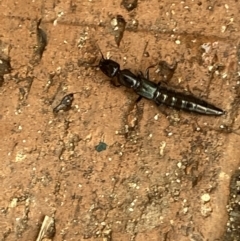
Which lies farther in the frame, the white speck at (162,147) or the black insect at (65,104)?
the black insect at (65,104)

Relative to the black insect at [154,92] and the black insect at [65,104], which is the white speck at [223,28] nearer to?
the black insect at [154,92]

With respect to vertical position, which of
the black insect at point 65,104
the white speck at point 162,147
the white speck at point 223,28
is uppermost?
the white speck at point 223,28

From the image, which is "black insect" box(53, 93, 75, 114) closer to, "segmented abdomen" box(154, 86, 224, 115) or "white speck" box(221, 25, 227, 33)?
"segmented abdomen" box(154, 86, 224, 115)

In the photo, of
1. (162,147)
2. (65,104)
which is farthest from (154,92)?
(65,104)

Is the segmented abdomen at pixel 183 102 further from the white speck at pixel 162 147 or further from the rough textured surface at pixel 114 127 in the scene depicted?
the white speck at pixel 162 147

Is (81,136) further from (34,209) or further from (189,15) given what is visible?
(189,15)

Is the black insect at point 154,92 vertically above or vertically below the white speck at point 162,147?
above

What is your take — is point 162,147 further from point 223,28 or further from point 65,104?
point 223,28

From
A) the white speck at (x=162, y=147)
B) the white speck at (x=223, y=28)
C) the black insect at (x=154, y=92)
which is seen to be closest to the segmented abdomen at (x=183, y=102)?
the black insect at (x=154, y=92)
